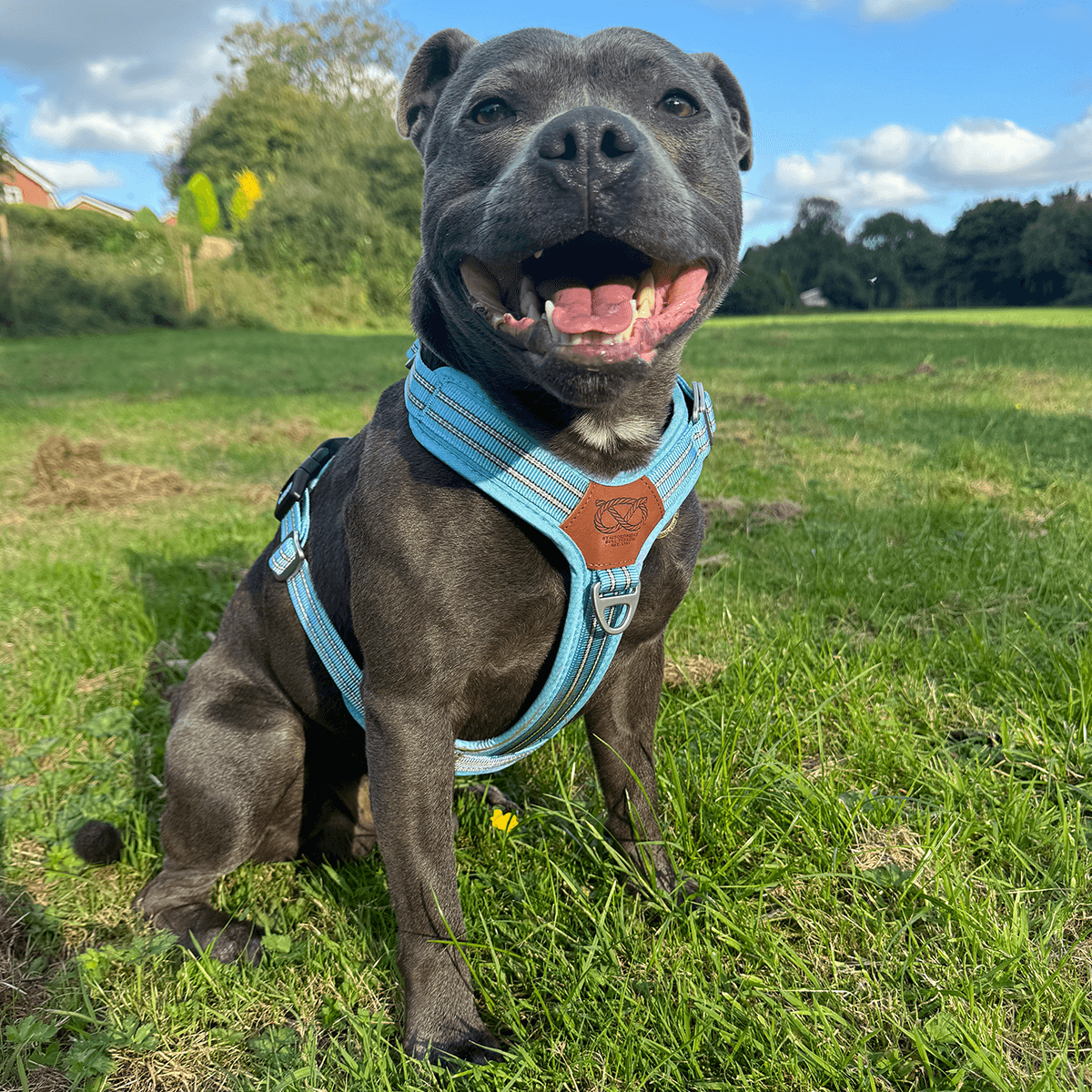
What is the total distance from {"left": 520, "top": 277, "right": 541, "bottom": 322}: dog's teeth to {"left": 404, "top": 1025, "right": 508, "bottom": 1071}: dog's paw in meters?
1.57

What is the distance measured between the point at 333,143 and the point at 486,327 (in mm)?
39327

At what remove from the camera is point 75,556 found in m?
4.89

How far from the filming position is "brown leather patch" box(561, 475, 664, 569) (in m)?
1.78

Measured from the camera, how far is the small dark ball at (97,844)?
243 cm

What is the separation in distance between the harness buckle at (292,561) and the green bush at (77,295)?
931 inches

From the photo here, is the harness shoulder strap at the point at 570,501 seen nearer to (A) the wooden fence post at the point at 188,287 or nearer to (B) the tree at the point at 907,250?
(A) the wooden fence post at the point at 188,287

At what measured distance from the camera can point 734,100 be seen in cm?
237

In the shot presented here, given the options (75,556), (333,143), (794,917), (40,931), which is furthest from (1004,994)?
(333,143)

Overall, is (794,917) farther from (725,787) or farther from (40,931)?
(40,931)

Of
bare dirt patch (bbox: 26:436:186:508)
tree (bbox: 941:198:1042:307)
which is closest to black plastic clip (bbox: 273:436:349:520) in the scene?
bare dirt patch (bbox: 26:436:186:508)

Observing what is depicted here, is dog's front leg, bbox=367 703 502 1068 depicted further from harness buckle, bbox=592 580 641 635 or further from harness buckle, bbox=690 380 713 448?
harness buckle, bbox=690 380 713 448

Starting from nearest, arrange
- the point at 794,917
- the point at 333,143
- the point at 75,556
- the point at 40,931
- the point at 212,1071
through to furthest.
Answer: the point at 212,1071
the point at 794,917
the point at 40,931
the point at 75,556
the point at 333,143

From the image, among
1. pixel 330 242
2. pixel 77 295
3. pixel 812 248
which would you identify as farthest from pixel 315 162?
pixel 812 248

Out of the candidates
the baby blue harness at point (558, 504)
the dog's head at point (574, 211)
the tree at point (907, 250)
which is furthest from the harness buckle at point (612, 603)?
the tree at point (907, 250)
